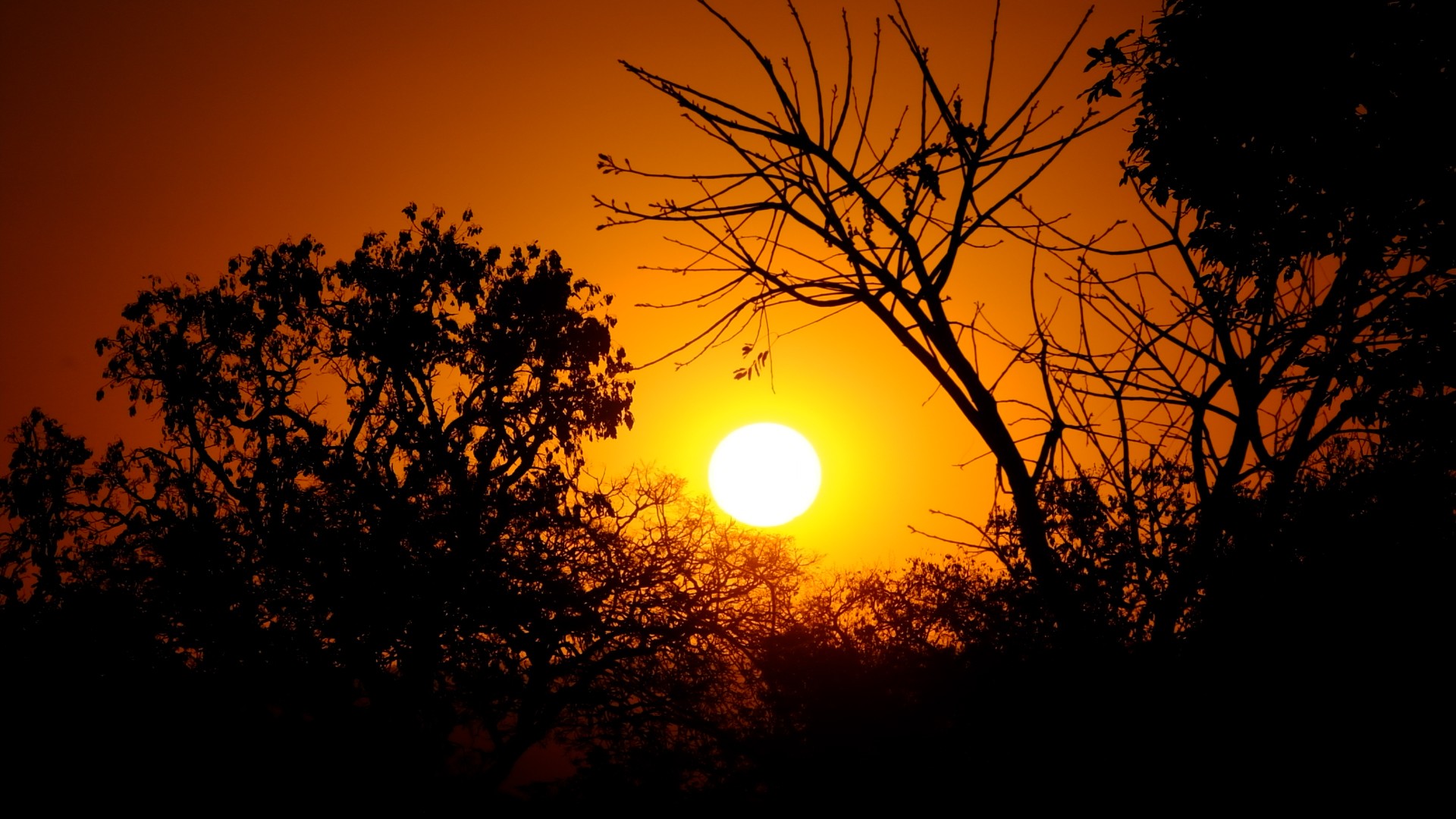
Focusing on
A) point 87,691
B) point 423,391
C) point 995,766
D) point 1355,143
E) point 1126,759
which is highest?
point 423,391

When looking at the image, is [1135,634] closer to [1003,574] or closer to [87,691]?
[1003,574]

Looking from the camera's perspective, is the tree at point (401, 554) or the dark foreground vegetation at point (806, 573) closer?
the dark foreground vegetation at point (806, 573)

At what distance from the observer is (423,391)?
1875 cm

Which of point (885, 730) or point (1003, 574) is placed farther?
point (885, 730)

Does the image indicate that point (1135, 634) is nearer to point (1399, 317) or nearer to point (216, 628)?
point (1399, 317)

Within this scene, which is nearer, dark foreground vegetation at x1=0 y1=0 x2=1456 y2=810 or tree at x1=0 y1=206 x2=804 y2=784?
dark foreground vegetation at x1=0 y1=0 x2=1456 y2=810

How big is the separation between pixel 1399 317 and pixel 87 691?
17349mm

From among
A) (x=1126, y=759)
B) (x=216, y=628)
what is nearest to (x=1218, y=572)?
(x=1126, y=759)

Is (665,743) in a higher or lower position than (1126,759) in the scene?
higher

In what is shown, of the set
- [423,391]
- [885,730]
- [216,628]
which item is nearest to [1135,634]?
[885,730]

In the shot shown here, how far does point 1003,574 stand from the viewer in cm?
880

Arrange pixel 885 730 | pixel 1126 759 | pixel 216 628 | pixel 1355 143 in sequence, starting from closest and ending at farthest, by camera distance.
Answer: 1. pixel 1126 759
2. pixel 1355 143
3. pixel 216 628
4. pixel 885 730

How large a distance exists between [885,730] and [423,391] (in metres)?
11.9

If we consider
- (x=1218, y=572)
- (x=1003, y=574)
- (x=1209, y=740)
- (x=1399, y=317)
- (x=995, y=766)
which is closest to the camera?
(x=1209, y=740)
